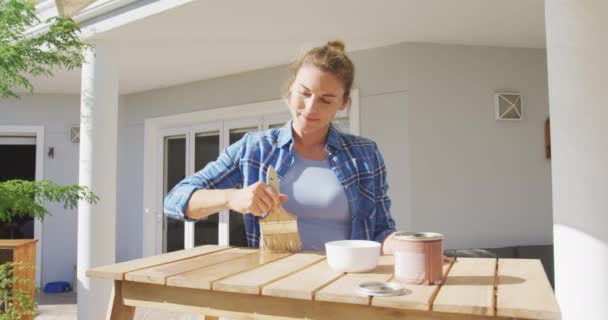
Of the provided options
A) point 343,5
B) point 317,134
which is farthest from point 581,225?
point 343,5

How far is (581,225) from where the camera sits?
6.72 ft

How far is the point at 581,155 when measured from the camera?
204 cm

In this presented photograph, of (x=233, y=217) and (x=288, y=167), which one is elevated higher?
(x=288, y=167)

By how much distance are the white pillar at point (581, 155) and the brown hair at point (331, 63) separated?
3.49 ft

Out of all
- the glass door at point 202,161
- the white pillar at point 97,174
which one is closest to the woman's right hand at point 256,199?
the white pillar at point 97,174

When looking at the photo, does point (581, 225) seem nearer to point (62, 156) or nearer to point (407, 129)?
point (407, 129)

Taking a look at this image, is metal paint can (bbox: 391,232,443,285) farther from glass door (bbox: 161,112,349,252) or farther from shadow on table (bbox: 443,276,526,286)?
glass door (bbox: 161,112,349,252)

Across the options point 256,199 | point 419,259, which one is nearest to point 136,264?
point 256,199

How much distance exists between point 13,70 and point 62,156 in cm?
382

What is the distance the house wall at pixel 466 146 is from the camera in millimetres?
4188

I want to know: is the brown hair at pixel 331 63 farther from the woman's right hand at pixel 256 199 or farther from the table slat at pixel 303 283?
the table slat at pixel 303 283

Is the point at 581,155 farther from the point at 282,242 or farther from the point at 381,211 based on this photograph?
the point at 282,242

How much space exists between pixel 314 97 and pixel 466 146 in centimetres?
305

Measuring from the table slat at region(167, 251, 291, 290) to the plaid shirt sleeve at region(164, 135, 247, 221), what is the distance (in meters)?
0.24
